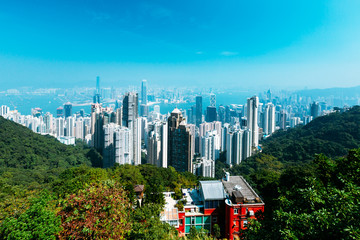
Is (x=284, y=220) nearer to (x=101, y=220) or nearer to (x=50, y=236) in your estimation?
(x=101, y=220)

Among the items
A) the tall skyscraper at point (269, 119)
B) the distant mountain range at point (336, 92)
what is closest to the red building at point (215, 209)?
the tall skyscraper at point (269, 119)

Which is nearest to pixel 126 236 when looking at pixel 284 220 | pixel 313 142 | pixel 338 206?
pixel 284 220

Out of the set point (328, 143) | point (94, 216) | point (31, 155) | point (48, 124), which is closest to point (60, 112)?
point (48, 124)

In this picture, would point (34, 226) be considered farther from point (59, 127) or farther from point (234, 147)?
point (59, 127)

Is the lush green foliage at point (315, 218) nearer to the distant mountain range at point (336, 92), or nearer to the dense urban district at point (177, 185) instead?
the dense urban district at point (177, 185)

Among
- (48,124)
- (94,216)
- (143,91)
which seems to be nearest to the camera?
(94,216)
